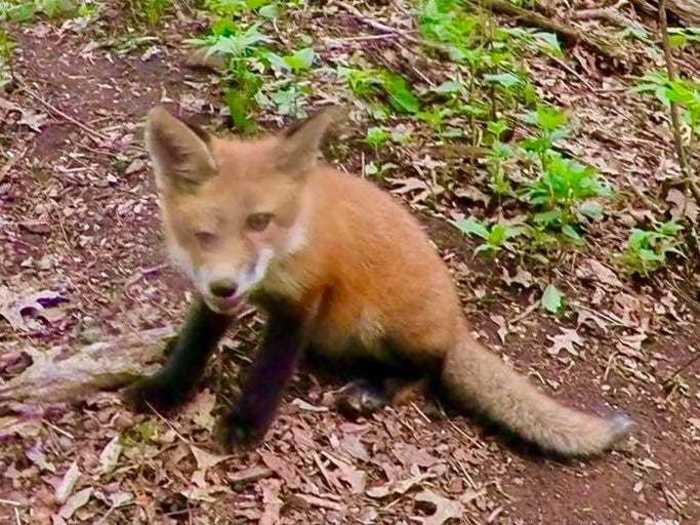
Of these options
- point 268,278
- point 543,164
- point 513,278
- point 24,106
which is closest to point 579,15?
point 543,164

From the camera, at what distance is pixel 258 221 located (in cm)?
385

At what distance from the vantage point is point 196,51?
7035 mm

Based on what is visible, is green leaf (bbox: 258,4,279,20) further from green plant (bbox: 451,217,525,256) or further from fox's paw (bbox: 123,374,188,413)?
fox's paw (bbox: 123,374,188,413)

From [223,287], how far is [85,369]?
1181 mm

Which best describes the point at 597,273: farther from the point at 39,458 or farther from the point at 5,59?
Answer: the point at 5,59

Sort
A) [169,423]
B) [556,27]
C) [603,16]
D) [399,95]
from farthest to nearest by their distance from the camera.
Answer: [603,16], [556,27], [399,95], [169,423]

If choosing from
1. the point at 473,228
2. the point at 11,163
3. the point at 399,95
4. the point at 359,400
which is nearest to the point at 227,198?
the point at 359,400

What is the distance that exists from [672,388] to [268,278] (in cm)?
268

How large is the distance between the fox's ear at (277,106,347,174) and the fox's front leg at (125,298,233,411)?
2.62 feet

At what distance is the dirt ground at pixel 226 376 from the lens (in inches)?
164

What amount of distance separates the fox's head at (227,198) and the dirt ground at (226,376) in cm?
82

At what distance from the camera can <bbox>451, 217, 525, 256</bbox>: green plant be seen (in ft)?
19.1

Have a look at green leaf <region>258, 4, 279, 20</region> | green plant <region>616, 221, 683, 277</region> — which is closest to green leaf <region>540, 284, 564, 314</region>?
green plant <region>616, 221, 683, 277</region>

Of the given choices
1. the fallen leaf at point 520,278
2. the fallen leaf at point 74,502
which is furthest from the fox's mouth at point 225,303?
the fallen leaf at point 520,278
